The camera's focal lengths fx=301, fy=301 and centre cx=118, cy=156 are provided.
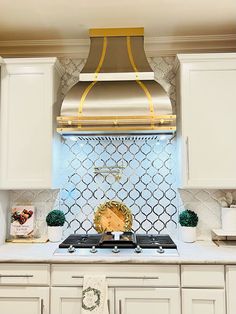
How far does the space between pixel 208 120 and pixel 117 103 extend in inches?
27.8

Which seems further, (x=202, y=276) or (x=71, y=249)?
(x=71, y=249)

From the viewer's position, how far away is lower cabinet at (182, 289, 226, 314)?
1904 millimetres

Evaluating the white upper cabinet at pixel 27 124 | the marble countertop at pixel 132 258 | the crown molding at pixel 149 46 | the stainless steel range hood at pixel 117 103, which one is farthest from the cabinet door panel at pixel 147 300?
the crown molding at pixel 149 46

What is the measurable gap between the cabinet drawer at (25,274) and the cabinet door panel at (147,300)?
49 centimetres

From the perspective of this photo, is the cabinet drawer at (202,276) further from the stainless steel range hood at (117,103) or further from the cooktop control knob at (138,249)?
the stainless steel range hood at (117,103)

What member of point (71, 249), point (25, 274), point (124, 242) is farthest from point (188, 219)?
point (25, 274)

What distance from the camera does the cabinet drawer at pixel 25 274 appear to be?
1.97m

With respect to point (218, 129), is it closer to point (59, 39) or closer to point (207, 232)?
point (207, 232)

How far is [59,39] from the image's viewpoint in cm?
261

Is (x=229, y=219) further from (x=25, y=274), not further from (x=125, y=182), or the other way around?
(x=25, y=274)

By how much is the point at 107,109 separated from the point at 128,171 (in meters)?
0.68

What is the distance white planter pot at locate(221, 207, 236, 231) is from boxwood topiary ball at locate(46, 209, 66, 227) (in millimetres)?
1298

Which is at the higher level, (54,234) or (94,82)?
(94,82)

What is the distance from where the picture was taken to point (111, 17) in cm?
227
